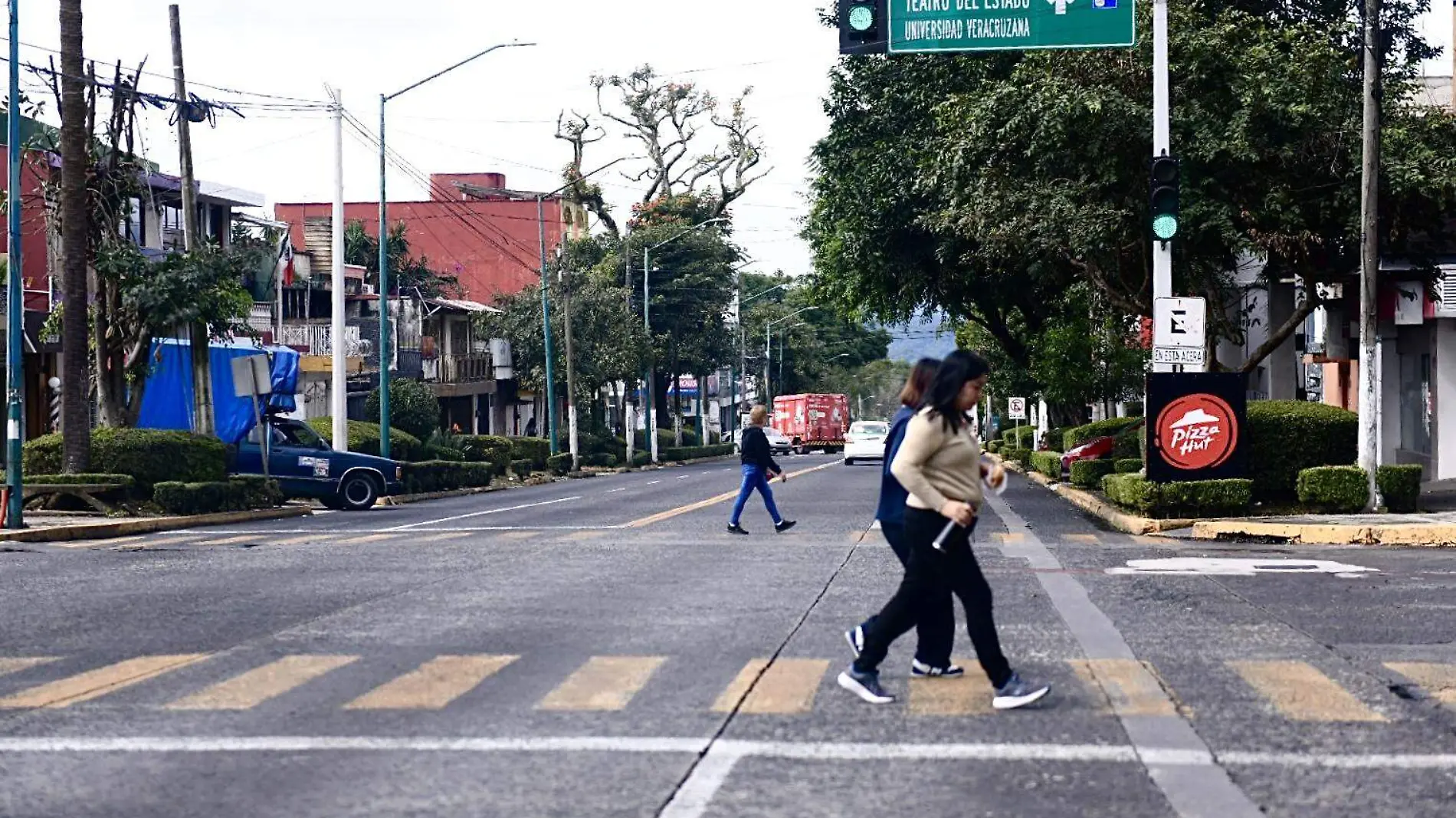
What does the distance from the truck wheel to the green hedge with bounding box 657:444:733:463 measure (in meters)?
44.2

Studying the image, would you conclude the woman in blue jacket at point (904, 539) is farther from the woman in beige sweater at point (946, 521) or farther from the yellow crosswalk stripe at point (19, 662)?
the yellow crosswalk stripe at point (19, 662)

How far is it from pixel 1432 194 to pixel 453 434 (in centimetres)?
3517

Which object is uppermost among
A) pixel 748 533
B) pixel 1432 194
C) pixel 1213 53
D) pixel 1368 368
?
pixel 1213 53

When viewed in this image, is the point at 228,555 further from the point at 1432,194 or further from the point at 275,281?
the point at 275,281

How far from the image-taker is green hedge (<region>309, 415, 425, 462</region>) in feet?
148

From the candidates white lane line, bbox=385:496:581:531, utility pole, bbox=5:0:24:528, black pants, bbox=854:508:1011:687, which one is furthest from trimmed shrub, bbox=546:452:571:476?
black pants, bbox=854:508:1011:687

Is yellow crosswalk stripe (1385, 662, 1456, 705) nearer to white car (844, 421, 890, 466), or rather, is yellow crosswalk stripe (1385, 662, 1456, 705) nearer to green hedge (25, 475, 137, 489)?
green hedge (25, 475, 137, 489)

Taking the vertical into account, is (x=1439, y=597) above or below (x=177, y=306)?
below

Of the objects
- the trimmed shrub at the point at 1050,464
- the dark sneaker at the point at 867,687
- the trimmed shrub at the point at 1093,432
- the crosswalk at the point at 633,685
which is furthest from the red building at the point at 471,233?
the dark sneaker at the point at 867,687

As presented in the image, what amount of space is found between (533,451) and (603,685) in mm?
50971

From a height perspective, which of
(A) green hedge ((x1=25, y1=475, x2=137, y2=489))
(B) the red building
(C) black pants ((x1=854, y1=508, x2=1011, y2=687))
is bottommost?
(A) green hedge ((x1=25, y1=475, x2=137, y2=489))

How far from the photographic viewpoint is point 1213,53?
2859 centimetres

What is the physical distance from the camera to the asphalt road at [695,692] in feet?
23.7

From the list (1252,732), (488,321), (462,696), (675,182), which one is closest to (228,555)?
(462,696)
